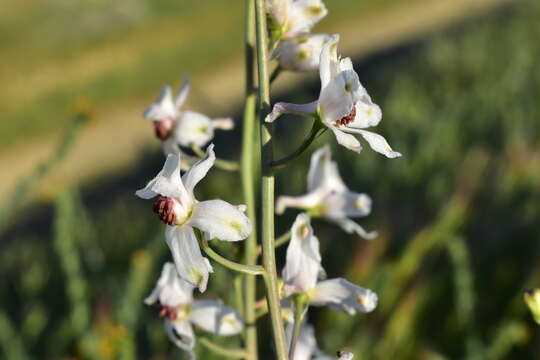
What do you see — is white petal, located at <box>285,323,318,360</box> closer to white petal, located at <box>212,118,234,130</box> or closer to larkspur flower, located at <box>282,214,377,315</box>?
larkspur flower, located at <box>282,214,377,315</box>

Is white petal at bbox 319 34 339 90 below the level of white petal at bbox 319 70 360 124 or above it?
above

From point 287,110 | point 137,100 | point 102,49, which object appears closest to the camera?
point 287,110

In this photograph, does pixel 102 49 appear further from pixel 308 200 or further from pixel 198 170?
pixel 198 170

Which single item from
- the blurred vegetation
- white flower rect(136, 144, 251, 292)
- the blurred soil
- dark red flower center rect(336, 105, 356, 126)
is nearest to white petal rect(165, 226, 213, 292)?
white flower rect(136, 144, 251, 292)

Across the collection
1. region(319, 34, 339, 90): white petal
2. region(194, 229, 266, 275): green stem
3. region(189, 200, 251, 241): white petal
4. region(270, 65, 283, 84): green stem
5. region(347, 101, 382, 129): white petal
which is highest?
region(319, 34, 339, 90): white petal

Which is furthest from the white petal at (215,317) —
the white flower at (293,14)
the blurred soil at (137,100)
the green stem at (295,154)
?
the blurred soil at (137,100)

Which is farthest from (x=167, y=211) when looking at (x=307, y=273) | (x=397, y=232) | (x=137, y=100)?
(x=137, y=100)
